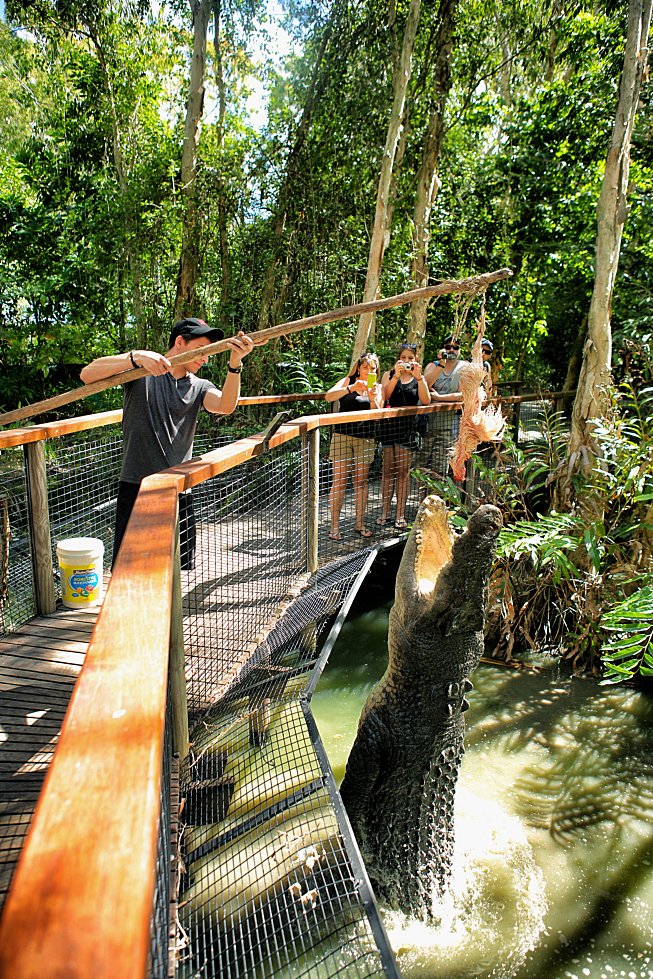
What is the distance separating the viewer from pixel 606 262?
545 cm

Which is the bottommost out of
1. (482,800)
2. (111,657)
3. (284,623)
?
(482,800)

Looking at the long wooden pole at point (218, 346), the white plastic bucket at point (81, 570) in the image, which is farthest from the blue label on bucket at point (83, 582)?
the long wooden pole at point (218, 346)

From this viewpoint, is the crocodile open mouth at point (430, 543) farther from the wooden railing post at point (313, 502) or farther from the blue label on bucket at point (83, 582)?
the blue label on bucket at point (83, 582)

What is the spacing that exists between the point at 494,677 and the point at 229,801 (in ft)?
9.24

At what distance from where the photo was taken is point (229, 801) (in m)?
3.03

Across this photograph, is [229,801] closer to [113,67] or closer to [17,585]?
[17,585]

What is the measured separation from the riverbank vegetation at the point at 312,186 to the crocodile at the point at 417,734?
5344mm

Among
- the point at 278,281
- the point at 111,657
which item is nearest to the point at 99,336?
the point at 278,281

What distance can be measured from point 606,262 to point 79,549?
4808mm

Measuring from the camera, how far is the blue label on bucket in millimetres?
3191

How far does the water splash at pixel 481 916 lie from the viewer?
9.02 feet

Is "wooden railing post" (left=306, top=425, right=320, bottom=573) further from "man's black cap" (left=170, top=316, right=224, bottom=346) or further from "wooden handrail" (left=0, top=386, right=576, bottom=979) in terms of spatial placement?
"wooden handrail" (left=0, top=386, right=576, bottom=979)

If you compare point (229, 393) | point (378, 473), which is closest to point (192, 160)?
point (378, 473)

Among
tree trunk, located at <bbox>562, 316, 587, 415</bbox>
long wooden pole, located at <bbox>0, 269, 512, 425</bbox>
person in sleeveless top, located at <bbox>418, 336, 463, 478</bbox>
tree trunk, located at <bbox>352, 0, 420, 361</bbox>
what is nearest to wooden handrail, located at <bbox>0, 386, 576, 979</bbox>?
long wooden pole, located at <bbox>0, 269, 512, 425</bbox>
